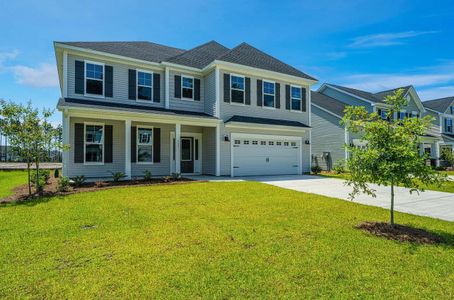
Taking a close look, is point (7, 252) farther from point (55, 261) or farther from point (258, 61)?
point (258, 61)

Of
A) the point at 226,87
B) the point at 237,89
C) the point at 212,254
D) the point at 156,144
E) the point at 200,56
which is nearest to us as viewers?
the point at 212,254

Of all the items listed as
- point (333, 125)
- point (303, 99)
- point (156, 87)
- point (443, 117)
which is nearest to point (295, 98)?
point (303, 99)

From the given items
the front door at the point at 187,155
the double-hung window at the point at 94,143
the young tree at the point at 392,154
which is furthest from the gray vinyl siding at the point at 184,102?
the young tree at the point at 392,154

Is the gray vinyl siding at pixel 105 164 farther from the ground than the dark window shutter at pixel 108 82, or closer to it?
closer to it

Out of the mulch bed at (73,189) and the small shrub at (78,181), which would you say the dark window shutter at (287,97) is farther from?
the small shrub at (78,181)

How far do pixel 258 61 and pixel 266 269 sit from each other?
1545 cm

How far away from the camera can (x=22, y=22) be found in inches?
402

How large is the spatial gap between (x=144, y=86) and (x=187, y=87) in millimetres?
2475

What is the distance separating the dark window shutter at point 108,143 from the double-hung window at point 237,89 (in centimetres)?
695

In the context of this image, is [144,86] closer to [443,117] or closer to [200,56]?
[200,56]

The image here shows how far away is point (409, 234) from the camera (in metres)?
5.00

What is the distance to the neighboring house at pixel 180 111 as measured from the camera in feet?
42.1

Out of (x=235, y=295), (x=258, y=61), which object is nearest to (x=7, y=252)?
(x=235, y=295)

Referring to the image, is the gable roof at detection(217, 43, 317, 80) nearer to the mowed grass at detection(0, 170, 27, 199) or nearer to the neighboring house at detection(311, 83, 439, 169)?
the neighboring house at detection(311, 83, 439, 169)
